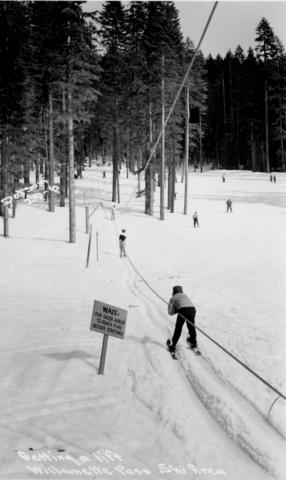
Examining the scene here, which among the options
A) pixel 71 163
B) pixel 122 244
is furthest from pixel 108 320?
pixel 71 163

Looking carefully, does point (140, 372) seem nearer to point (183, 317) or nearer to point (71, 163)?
point (183, 317)

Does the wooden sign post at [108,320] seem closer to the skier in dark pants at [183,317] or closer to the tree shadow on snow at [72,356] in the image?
the tree shadow on snow at [72,356]

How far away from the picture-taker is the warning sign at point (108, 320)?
6.21m

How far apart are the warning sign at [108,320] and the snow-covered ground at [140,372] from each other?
974mm

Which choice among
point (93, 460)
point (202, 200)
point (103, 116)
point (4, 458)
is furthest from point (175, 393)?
point (202, 200)

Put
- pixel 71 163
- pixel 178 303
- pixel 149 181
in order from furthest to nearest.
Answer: pixel 149 181
pixel 71 163
pixel 178 303

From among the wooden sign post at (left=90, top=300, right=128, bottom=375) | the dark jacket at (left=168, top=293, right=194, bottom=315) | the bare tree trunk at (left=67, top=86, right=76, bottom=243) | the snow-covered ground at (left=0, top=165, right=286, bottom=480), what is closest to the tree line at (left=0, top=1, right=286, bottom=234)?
the bare tree trunk at (left=67, top=86, right=76, bottom=243)

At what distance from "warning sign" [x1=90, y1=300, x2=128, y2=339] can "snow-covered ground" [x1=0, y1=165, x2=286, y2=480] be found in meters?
0.97

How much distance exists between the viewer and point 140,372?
22.0ft

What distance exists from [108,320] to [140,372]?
1327 millimetres

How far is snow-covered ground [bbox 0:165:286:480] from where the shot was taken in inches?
167

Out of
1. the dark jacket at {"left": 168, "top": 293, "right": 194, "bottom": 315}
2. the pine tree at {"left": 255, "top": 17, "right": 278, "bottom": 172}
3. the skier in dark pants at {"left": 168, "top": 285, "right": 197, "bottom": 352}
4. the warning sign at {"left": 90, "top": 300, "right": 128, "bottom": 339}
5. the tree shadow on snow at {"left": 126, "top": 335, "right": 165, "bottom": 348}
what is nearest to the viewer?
the warning sign at {"left": 90, "top": 300, "right": 128, "bottom": 339}

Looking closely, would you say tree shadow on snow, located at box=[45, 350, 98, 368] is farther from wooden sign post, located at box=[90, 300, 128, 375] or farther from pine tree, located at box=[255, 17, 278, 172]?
pine tree, located at box=[255, 17, 278, 172]

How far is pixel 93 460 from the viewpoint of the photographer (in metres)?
4.15
